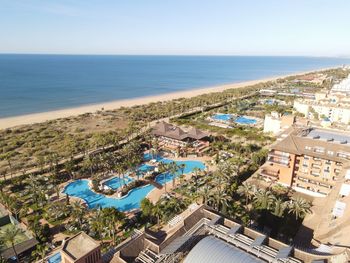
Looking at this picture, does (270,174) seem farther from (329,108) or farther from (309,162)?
(329,108)

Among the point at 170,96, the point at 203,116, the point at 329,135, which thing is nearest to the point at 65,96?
the point at 170,96

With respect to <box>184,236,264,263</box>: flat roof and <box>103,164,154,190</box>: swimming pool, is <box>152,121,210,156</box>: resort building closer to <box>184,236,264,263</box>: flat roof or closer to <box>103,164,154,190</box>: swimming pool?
<box>103,164,154,190</box>: swimming pool

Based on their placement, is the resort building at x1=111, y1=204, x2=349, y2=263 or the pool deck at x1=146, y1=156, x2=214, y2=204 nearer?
the resort building at x1=111, y1=204, x2=349, y2=263

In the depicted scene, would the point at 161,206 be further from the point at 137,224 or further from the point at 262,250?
the point at 262,250

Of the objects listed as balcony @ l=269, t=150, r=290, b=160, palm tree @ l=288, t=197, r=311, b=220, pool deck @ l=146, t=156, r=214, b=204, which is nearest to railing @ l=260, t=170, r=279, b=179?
balcony @ l=269, t=150, r=290, b=160

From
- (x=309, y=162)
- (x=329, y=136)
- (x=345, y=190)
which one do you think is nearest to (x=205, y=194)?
(x=345, y=190)

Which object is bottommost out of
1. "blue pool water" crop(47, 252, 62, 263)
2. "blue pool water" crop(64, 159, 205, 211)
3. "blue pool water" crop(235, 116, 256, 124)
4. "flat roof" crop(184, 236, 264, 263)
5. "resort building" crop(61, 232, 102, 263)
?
A: "blue pool water" crop(64, 159, 205, 211)

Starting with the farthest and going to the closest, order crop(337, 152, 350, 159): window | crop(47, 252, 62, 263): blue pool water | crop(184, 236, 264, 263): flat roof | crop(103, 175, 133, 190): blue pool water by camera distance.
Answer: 1. crop(103, 175, 133, 190): blue pool water
2. crop(337, 152, 350, 159): window
3. crop(47, 252, 62, 263): blue pool water
4. crop(184, 236, 264, 263): flat roof

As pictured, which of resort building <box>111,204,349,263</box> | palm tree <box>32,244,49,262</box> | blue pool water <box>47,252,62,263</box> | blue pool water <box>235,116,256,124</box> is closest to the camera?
resort building <box>111,204,349,263</box>
